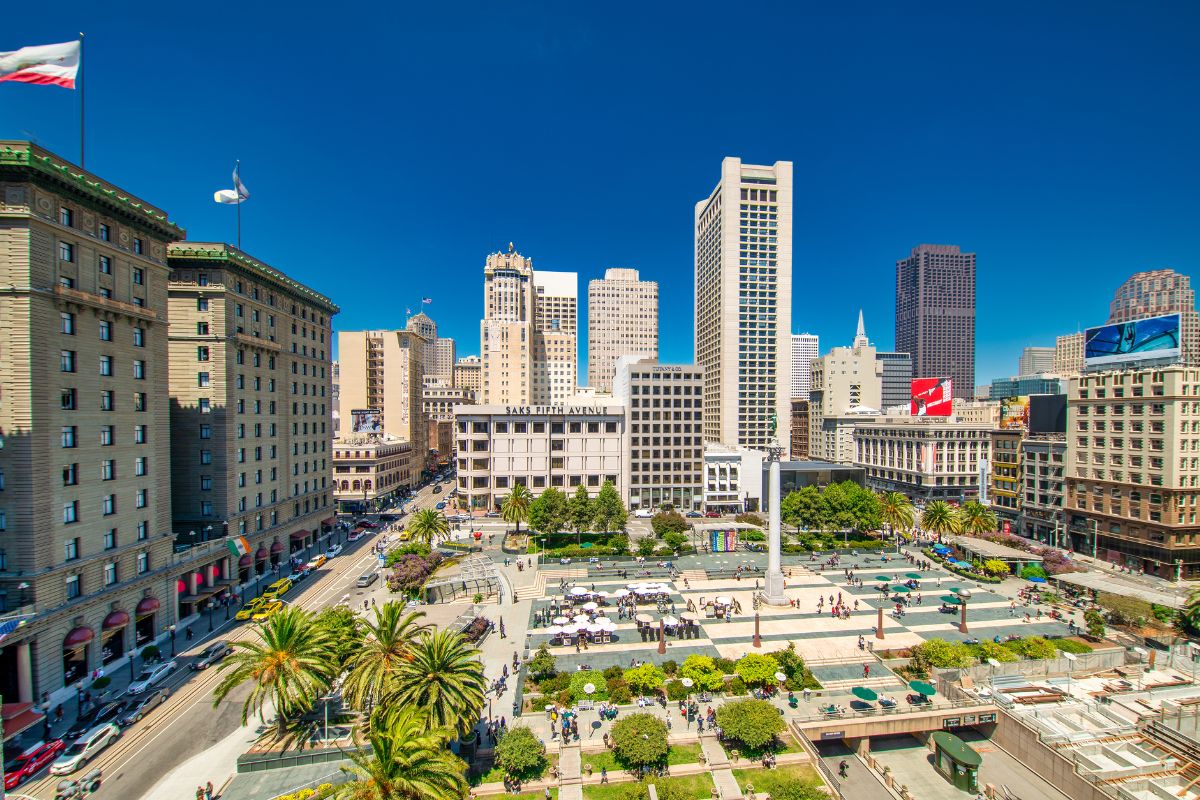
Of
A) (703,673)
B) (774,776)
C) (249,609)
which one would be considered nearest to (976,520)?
(703,673)

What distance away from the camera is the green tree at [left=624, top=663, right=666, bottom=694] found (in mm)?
40969

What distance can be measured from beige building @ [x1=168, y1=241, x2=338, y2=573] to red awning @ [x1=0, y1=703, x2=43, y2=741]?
66.4 feet

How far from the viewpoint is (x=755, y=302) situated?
135000 mm

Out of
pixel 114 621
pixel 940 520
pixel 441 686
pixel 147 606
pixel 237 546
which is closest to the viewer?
pixel 441 686

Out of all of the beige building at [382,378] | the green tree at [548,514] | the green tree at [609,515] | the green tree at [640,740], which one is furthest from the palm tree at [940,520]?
the beige building at [382,378]

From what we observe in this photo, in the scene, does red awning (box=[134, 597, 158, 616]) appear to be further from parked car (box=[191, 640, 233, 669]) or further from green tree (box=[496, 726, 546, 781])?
green tree (box=[496, 726, 546, 781])

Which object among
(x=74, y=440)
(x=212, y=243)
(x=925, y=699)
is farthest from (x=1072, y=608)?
(x=212, y=243)

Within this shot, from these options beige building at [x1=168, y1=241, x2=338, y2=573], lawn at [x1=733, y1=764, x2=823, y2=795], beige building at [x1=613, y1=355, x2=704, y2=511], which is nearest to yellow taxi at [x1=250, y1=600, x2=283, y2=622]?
beige building at [x1=168, y1=241, x2=338, y2=573]

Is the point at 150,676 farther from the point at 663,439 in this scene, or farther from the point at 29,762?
the point at 663,439

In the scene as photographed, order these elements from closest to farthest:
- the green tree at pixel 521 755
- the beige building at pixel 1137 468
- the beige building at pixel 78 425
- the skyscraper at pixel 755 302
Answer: the green tree at pixel 521 755
the beige building at pixel 78 425
the beige building at pixel 1137 468
the skyscraper at pixel 755 302

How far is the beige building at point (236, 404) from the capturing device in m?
62.2

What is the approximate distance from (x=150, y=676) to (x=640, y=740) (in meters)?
38.6

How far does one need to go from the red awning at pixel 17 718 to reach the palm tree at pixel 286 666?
1354 cm

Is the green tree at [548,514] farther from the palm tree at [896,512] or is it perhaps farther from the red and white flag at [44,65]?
the red and white flag at [44,65]
